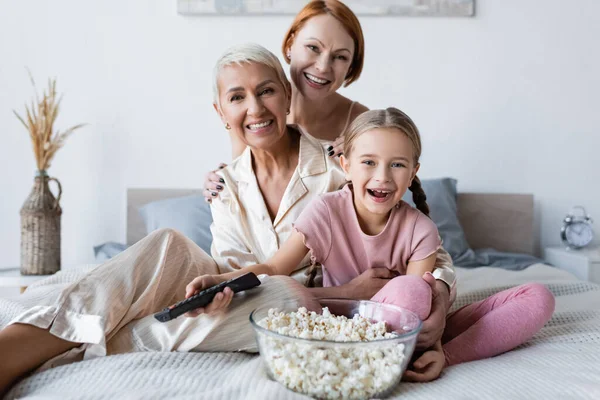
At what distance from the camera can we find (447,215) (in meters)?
2.70

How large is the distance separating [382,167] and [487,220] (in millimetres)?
1808

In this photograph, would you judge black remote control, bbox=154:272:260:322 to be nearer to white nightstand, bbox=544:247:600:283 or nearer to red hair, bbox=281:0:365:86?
red hair, bbox=281:0:365:86

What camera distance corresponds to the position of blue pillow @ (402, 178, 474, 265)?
102 inches

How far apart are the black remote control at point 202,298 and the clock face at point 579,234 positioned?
7.00 feet

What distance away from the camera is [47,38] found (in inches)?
120

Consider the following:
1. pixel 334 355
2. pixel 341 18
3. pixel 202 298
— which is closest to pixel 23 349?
pixel 202 298

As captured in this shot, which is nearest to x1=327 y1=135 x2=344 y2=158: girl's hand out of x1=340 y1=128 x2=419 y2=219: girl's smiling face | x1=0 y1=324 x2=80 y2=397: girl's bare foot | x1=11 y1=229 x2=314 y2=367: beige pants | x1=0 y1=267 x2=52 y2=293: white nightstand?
x1=340 y1=128 x2=419 y2=219: girl's smiling face

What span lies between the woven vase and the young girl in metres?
1.63

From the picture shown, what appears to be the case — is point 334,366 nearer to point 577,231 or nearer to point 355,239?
point 355,239

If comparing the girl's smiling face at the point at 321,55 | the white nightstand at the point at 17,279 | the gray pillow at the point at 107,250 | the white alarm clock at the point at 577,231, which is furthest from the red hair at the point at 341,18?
the white nightstand at the point at 17,279

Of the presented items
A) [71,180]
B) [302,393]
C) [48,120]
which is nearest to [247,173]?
[302,393]

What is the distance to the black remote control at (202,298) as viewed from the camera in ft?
3.51

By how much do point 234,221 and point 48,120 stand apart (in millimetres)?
1560

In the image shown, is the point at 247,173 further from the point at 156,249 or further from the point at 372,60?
the point at 372,60
